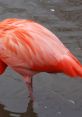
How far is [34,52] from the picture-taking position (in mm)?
4273

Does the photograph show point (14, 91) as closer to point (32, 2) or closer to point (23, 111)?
point (23, 111)

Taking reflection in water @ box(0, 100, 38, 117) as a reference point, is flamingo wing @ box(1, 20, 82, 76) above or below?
above

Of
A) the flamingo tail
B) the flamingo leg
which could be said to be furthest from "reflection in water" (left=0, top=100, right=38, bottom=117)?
the flamingo tail

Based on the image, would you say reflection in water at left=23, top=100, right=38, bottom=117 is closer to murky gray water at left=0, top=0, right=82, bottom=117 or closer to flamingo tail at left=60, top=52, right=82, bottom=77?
murky gray water at left=0, top=0, right=82, bottom=117

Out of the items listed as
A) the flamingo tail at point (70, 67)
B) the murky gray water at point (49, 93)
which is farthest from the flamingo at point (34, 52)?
the murky gray water at point (49, 93)

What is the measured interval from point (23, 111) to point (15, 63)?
24.9 inches

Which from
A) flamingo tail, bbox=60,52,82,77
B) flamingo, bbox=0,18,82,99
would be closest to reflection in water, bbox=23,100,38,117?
flamingo, bbox=0,18,82,99

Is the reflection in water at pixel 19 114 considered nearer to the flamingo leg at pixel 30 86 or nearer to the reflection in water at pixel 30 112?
the reflection in water at pixel 30 112

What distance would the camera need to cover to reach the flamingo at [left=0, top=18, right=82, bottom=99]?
13.8 ft

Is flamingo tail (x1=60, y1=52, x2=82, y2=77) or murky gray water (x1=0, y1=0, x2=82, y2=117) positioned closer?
flamingo tail (x1=60, y1=52, x2=82, y2=77)

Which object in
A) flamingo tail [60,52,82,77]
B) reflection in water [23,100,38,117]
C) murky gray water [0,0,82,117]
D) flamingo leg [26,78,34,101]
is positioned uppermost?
flamingo tail [60,52,82,77]

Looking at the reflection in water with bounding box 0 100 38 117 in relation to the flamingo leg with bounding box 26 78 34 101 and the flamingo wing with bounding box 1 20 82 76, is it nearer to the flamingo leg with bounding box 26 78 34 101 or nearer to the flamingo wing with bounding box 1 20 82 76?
the flamingo leg with bounding box 26 78 34 101

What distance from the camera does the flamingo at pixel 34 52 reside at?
13.8 ft

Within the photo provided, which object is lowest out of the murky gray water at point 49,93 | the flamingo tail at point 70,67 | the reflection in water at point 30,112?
the reflection in water at point 30,112
